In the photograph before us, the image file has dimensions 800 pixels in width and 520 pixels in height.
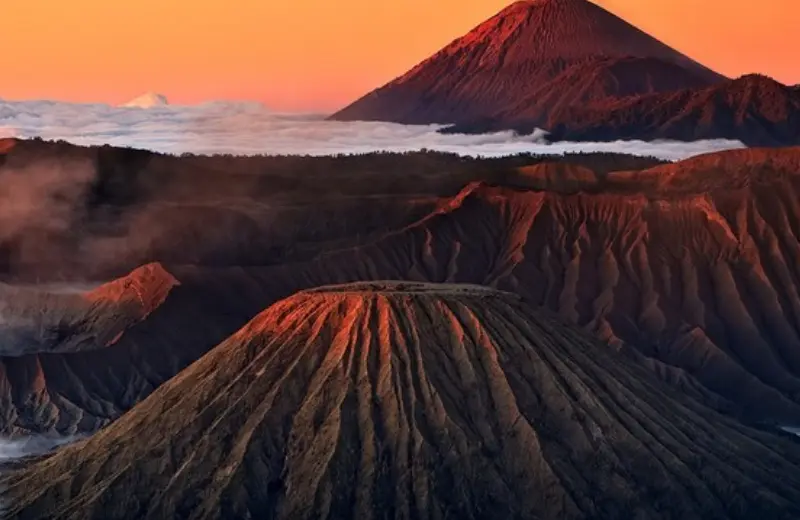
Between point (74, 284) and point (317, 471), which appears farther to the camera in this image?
point (74, 284)

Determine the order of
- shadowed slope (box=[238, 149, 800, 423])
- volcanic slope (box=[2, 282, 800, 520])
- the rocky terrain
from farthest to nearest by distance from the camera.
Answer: shadowed slope (box=[238, 149, 800, 423]), the rocky terrain, volcanic slope (box=[2, 282, 800, 520])

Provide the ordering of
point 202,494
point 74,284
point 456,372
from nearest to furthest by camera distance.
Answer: point 202,494, point 456,372, point 74,284

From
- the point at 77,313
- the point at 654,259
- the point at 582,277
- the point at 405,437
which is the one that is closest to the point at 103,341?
the point at 77,313

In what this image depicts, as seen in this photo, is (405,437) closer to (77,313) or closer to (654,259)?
(77,313)

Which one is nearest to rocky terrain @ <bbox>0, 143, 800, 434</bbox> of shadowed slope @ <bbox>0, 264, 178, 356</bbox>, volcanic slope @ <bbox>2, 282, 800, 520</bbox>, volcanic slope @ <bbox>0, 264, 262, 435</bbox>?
volcanic slope @ <bbox>0, 264, 262, 435</bbox>

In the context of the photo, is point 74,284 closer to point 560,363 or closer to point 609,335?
point 609,335

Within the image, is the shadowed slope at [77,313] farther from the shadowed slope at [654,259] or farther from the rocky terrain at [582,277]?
the shadowed slope at [654,259]

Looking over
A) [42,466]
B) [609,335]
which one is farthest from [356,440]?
[609,335]

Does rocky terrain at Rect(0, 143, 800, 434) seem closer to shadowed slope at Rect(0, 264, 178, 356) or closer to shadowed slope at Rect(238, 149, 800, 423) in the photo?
shadowed slope at Rect(238, 149, 800, 423)

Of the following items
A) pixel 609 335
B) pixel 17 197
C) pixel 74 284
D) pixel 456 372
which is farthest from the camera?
pixel 17 197
